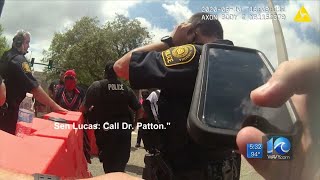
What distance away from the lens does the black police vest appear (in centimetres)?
348

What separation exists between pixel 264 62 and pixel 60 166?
0.82 metres

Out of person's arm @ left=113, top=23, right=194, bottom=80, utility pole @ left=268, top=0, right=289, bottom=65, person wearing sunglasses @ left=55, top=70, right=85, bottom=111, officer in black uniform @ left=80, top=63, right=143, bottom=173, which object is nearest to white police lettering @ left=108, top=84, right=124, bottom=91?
officer in black uniform @ left=80, top=63, right=143, bottom=173

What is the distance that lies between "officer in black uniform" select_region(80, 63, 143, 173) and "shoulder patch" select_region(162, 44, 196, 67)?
7.44 ft

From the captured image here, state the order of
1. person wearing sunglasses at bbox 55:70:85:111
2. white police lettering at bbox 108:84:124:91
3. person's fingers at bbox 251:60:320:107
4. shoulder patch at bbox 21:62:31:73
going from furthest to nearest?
person wearing sunglasses at bbox 55:70:85:111 < white police lettering at bbox 108:84:124:91 < shoulder patch at bbox 21:62:31:73 < person's fingers at bbox 251:60:320:107

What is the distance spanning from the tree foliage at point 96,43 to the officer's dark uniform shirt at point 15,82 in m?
0.48

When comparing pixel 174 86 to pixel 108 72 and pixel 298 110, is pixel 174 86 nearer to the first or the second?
pixel 298 110

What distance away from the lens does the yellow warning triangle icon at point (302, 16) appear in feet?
1.55

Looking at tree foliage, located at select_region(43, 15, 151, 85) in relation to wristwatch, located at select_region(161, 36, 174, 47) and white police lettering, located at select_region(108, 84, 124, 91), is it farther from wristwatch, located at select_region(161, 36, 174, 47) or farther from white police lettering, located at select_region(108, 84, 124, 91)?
wristwatch, located at select_region(161, 36, 174, 47)

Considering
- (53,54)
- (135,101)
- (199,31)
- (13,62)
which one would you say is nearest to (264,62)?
(199,31)

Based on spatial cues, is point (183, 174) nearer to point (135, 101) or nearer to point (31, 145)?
point (31, 145)

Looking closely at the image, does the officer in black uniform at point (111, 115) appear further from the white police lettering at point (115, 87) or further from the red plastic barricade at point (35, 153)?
the red plastic barricade at point (35, 153)

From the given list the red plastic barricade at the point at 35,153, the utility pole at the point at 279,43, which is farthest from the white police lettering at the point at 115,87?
the utility pole at the point at 279,43

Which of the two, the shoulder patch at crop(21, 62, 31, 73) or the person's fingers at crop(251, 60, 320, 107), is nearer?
the person's fingers at crop(251, 60, 320, 107)

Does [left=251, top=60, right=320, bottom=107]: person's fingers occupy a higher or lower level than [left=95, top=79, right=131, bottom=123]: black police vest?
higher
